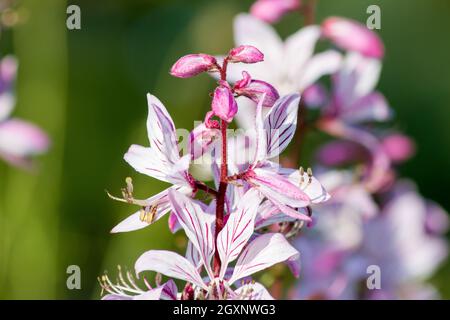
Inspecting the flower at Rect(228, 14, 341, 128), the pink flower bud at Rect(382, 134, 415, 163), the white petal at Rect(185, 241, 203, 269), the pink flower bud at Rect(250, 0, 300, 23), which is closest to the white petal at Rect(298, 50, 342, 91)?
the flower at Rect(228, 14, 341, 128)

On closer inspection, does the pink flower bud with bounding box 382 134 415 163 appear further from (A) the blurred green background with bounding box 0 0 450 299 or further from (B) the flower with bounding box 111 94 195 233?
(B) the flower with bounding box 111 94 195 233

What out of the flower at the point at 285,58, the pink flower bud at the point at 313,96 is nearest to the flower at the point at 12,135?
the flower at the point at 285,58

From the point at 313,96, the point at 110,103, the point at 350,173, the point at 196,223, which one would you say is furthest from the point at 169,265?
the point at 110,103

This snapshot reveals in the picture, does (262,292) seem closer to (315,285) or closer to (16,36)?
(315,285)

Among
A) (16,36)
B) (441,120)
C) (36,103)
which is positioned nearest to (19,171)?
(36,103)

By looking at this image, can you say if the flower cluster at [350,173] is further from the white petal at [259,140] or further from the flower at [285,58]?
the white petal at [259,140]

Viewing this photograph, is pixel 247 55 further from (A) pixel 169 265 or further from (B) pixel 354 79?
(B) pixel 354 79

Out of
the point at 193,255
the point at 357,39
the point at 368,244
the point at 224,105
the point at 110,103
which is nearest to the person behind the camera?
the point at 224,105
